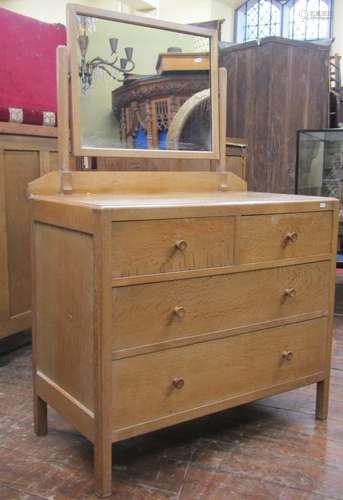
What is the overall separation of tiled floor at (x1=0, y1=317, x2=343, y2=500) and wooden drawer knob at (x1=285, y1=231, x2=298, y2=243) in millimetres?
677

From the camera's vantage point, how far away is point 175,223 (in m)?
1.52

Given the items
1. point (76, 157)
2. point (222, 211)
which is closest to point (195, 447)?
point (222, 211)

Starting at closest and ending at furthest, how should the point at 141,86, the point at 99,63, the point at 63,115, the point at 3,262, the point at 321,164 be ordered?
the point at 63,115
the point at 99,63
the point at 141,86
the point at 3,262
the point at 321,164

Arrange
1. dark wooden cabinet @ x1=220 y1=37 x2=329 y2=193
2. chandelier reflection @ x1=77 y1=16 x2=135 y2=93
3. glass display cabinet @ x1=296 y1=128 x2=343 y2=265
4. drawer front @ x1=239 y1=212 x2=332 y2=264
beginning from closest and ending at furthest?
drawer front @ x1=239 y1=212 x2=332 y2=264 < chandelier reflection @ x1=77 y1=16 x2=135 y2=93 < glass display cabinet @ x1=296 y1=128 x2=343 y2=265 < dark wooden cabinet @ x1=220 y1=37 x2=329 y2=193

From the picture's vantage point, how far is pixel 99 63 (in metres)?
1.86

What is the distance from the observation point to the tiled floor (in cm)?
154

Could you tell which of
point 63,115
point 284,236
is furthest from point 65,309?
point 284,236

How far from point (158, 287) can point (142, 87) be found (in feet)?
2.72

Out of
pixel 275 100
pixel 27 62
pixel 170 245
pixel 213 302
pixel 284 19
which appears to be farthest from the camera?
pixel 284 19

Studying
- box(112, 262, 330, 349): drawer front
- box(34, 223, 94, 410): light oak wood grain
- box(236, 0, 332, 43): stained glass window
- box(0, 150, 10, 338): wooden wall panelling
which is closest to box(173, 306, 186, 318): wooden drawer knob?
box(112, 262, 330, 349): drawer front

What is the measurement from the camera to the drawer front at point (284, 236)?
66.4 inches

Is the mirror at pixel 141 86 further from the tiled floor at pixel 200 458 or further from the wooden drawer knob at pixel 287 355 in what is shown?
the tiled floor at pixel 200 458

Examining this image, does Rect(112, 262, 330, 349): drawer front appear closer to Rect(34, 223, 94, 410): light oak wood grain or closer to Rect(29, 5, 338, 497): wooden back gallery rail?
Rect(29, 5, 338, 497): wooden back gallery rail

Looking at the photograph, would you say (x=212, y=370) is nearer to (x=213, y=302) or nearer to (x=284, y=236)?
(x=213, y=302)
